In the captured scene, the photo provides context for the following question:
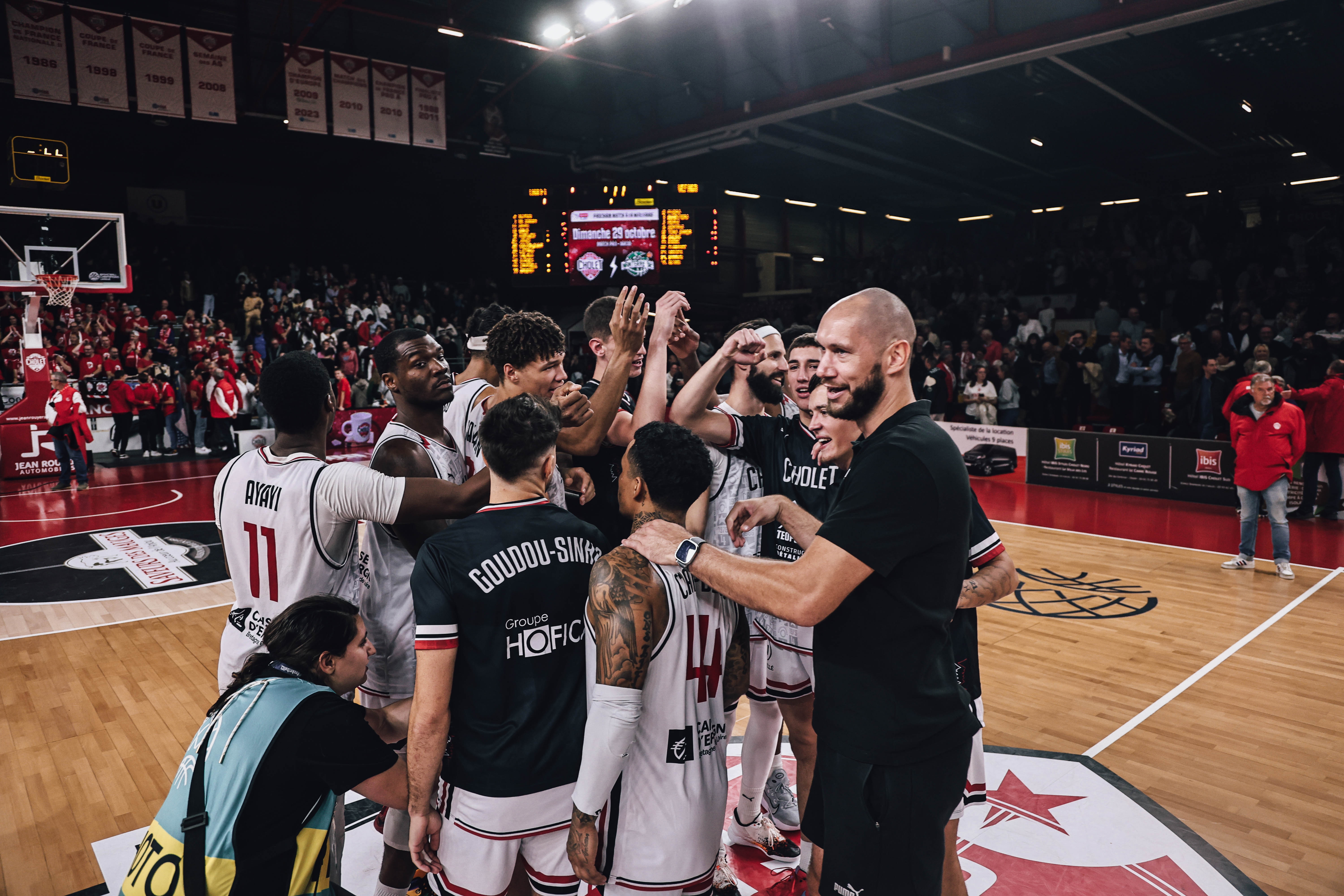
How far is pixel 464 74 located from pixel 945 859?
22.7 m

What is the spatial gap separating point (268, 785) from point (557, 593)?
94 centimetres

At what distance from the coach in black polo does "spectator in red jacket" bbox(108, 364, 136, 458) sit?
17969 mm

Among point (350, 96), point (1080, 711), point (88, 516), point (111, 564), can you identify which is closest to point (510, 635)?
point (1080, 711)

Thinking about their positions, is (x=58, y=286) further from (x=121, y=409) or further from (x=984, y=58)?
(x=984, y=58)

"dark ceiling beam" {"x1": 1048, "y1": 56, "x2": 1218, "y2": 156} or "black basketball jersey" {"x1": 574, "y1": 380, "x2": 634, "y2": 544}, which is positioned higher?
"dark ceiling beam" {"x1": 1048, "y1": 56, "x2": 1218, "y2": 156}

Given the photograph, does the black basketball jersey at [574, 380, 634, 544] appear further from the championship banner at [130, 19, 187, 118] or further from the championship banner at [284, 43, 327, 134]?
the championship banner at [284, 43, 327, 134]

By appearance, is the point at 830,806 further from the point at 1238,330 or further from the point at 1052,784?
the point at 1238,330

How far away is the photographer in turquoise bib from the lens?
2.12 m

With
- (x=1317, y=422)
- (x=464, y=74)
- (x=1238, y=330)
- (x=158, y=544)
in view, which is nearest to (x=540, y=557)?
(x=158, y=544)

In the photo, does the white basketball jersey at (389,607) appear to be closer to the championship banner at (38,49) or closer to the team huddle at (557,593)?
the team huddle at (557,593)

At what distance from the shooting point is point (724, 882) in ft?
11.0

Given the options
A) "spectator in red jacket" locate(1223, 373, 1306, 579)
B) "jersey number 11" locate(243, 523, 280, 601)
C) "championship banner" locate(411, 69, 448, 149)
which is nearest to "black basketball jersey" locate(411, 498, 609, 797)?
"jersey number 11" locate(243, 523, 280, 601)

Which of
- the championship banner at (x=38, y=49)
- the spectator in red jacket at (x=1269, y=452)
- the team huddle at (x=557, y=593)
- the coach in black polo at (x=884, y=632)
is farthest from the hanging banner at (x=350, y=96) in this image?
the coach in black polo at (x=884, y=632)

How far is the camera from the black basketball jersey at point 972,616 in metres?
3.03
